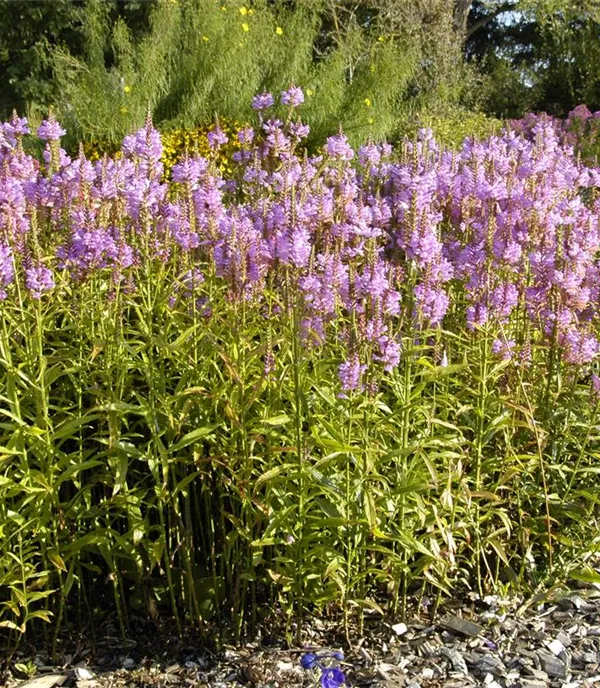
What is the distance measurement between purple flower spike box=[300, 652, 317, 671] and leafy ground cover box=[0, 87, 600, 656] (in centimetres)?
14

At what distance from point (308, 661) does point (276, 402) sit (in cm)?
79

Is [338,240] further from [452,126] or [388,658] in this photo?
[452,126]

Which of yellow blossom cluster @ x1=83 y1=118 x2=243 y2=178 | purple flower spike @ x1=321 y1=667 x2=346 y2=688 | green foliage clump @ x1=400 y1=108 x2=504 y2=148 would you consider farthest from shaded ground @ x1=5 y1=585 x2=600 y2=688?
green foliage clump @ x1=400 y1=108 x2=504 y2=148

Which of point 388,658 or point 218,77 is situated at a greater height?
point 218,77

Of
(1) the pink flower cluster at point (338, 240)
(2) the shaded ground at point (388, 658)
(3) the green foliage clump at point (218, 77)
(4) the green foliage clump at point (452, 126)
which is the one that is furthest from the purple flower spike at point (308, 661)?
(4) the green foliage clump at point (452, 126)

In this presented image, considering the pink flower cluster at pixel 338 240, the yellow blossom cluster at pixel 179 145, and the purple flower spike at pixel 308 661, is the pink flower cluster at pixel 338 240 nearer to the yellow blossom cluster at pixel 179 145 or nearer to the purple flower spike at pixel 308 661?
the purple flower spike at pixel 308 661

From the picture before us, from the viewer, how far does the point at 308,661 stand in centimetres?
260

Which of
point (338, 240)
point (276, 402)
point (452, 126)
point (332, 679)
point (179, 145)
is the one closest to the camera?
point (332, 679)

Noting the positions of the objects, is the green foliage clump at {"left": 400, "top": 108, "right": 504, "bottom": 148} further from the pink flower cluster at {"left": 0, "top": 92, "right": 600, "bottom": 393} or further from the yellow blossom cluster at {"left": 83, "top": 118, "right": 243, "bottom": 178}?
the pink flower cluster at {"left": 0, "top": 92, "right": 600, "bottom": 393}

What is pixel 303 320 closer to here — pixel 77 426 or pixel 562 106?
pixel 77 426

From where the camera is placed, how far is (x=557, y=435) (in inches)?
128

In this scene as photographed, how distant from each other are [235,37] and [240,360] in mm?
8131

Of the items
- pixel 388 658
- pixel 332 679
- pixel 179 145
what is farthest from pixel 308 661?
pixel 179 145

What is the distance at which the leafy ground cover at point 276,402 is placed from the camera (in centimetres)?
265
